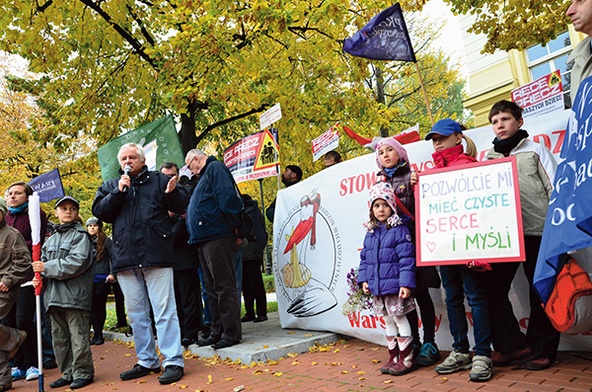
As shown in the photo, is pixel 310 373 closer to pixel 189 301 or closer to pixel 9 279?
pixel 189 301

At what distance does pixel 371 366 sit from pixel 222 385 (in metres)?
1.32

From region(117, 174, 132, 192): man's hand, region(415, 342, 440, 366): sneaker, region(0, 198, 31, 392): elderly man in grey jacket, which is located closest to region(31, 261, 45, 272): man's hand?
region(0, 198, 31, 392): elderly man in grey jacket

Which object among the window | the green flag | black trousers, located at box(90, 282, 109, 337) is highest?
the window

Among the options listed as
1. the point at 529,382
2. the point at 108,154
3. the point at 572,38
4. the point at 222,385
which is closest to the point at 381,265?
the point at 529,382

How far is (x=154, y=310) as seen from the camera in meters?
4.57

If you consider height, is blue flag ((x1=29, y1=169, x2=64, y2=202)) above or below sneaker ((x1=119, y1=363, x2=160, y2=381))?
above

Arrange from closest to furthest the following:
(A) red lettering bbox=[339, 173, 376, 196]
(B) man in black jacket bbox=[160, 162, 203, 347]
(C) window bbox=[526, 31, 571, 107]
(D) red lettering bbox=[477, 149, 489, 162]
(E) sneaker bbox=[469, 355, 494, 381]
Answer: (E) sneaker bbox=[469, 355, 494, 381] → (D) red lettering bbox=[477, 149, 489, 162] → (A) red lettering bbox=[339, 173, 376, 196] → (B) man in black jacket bbox=[160, 162, 203, 347] → (C) window bbox=[526, 31, 571, 107]

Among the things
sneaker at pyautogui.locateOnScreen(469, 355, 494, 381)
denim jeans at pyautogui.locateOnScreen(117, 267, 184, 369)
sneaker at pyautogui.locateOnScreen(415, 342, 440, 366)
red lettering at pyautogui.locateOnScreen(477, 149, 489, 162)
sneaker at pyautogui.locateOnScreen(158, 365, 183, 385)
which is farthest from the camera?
denim jeans at pyautogui.locateOnScreen(117, 267, 184, 369)

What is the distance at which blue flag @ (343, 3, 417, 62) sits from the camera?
649cm

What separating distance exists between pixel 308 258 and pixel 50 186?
6.55m

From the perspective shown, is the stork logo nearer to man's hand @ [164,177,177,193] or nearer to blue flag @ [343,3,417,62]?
man's hand @ [164,177,177,193]

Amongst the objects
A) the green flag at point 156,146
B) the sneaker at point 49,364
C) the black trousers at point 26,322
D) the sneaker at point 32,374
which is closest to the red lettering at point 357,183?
the green flag at point 156,146

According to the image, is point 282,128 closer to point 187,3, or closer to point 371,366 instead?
point 187,3

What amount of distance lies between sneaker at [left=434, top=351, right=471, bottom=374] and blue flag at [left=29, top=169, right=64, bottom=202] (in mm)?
8264
